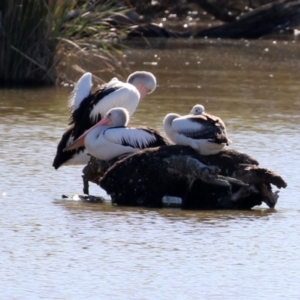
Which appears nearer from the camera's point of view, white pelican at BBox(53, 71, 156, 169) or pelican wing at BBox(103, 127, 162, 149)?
pelican wing at BBox(103, 127, 162, 149)

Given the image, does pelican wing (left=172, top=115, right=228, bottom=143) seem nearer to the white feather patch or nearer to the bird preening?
the bird preening

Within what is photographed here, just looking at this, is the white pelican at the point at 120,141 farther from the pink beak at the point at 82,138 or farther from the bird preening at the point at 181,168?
the pink beak at the point at 82,138

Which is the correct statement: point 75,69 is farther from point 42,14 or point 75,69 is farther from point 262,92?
point 262,92

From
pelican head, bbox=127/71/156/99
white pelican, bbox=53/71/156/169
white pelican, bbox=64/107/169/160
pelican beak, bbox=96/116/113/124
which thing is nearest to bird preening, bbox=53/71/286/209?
white pelican, bbox=64/107/169/160

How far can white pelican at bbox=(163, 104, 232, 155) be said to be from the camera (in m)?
6.27

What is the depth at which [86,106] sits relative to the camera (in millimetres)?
7555

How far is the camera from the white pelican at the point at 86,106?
7238 mm

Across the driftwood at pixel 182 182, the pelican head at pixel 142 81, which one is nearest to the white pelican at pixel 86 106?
the pelican head at pixel 142 81

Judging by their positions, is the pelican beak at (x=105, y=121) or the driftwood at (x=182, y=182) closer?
the driftwood at (x=182, y=182)

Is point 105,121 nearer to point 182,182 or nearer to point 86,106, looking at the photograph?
point 86,106

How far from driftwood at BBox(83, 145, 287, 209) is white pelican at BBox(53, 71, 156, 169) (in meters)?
0.85

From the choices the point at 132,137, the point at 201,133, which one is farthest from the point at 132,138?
the point at 201,133

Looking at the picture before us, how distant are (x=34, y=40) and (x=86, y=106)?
4478 millimetres

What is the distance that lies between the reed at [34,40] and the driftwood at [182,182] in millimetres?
5435
